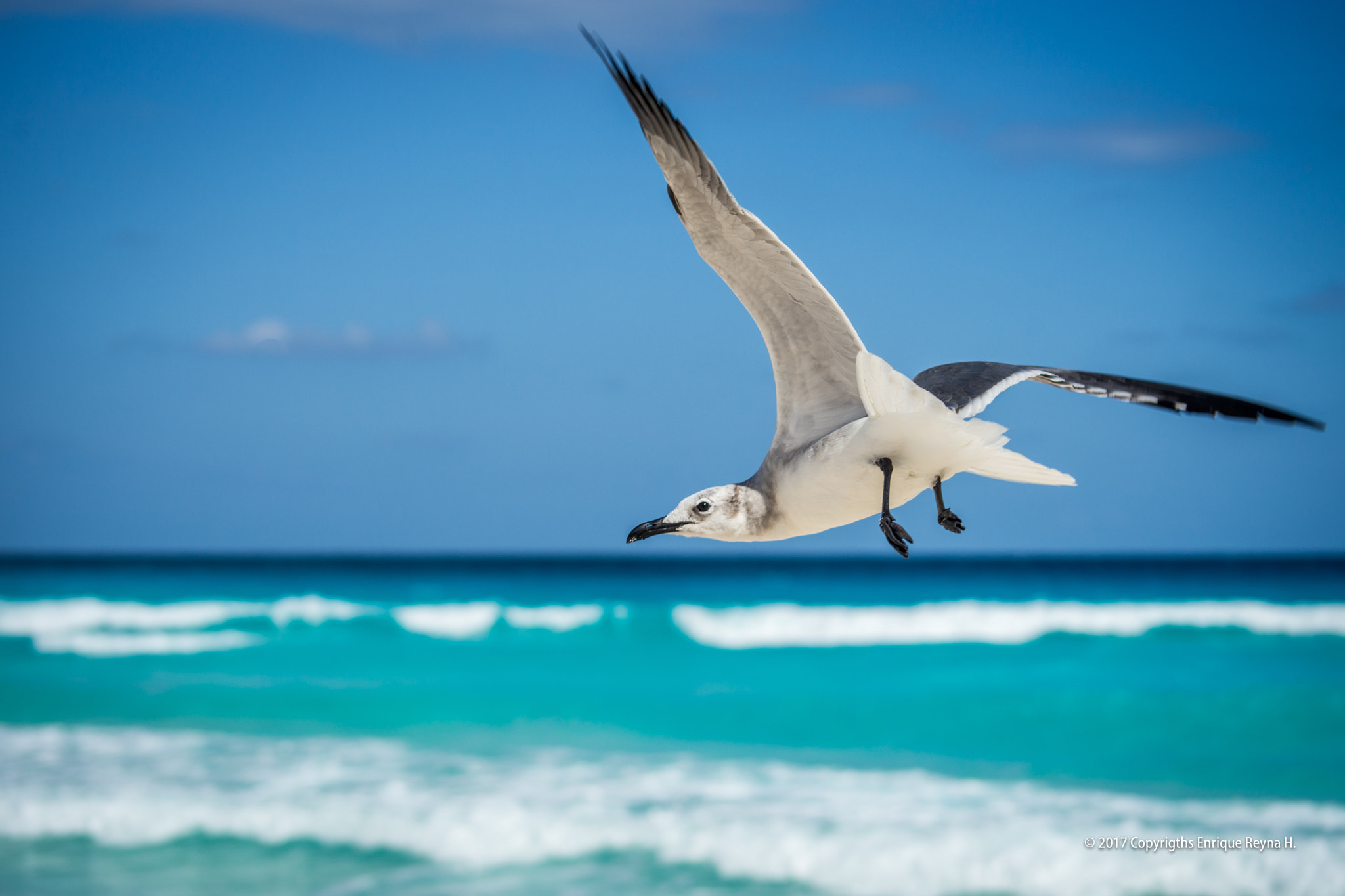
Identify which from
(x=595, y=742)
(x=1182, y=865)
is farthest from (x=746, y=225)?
(x=595, y=742)

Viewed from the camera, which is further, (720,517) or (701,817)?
(701,817)

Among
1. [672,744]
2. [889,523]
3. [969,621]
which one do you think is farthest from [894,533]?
[969,621]

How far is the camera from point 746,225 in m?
4.35

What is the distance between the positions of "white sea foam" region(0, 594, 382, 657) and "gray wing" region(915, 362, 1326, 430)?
62.3ft

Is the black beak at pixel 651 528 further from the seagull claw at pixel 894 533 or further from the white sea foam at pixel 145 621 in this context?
the white sea foam at pixel 145 621

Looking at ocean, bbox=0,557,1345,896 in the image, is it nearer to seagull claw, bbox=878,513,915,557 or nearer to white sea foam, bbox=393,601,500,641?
white sea foam, bbox=393,601,500,641

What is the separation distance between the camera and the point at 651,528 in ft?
15.1

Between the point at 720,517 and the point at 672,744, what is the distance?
9.79m

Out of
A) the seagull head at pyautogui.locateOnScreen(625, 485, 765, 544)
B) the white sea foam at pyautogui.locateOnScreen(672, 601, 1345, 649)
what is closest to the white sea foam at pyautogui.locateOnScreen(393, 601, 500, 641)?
the white sea foam at pyautogui.locateOnScreen(672, 601, 1345, 649)

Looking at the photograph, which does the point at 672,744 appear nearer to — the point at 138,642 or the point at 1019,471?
the point at 1019,471

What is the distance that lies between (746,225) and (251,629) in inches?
802

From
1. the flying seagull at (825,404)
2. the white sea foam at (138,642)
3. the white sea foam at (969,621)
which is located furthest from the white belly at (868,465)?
the white sea foam at (138,642)

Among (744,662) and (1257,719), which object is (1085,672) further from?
(744,662)

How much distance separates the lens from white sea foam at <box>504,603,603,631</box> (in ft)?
73.2
